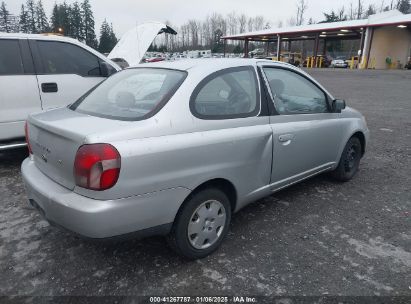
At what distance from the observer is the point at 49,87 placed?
4926 millimetres

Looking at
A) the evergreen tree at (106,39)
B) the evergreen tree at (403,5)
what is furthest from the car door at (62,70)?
the evergreen tree at (403,5)

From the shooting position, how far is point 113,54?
42.8 feet

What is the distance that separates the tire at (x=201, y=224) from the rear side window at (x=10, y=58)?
3.53 m

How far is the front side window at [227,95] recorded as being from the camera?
8.89ft

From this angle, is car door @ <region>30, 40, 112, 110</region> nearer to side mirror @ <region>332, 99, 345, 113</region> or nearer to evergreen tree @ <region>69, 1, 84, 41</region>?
side mirror @ <region>332, 99, 345, 113</region>

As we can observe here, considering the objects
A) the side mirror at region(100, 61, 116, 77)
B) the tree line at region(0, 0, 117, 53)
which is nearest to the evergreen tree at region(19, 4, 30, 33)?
the tree line at region(0, 0, 117, 53)

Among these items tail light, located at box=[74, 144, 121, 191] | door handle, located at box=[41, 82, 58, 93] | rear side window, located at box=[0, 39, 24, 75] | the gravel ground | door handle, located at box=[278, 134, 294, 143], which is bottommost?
the gravel ground

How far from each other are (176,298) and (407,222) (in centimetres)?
255

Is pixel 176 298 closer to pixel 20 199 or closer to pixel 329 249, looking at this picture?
pixel 329 249

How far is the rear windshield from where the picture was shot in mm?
2600

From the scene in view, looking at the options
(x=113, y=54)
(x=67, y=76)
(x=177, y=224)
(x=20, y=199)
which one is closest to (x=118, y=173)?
(x=177, y=224)

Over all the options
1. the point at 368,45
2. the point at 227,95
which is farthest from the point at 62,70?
the point at 368,45

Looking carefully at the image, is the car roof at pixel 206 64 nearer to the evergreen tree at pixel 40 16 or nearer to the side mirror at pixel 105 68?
the side mirror at pixel 105 68

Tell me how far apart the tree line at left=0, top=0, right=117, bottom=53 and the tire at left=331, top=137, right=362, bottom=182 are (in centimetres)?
7019
